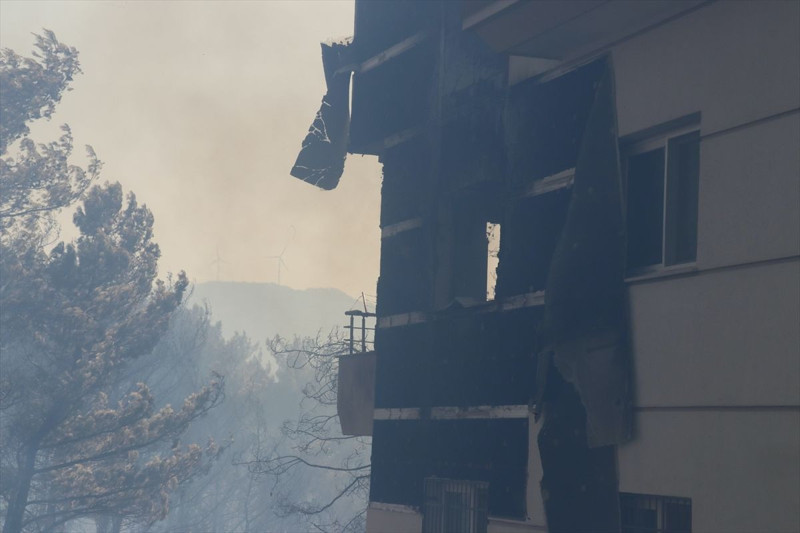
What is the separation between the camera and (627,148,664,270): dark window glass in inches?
344

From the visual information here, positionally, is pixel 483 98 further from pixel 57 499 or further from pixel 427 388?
pixel 57 499

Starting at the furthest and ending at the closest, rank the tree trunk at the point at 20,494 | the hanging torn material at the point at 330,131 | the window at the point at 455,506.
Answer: the tree trunk at the point at 20,494 → the hanging torn material at the point at 330,131 → the window at the point at 455,506

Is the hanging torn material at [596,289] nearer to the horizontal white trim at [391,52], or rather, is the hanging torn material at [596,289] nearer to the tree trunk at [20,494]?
the horizontal white trim at [391,52]

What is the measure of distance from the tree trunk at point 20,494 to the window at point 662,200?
28259 millimetres

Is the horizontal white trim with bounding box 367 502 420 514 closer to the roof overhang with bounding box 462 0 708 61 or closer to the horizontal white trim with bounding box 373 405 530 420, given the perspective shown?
the horizontal white trim with bounding box 373 405 530 420

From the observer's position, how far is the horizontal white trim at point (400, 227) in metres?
12.4

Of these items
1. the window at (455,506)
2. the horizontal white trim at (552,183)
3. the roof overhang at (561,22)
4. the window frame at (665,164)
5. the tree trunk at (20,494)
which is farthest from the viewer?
the tree trunk at (20,494)

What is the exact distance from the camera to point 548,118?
10.1 metres

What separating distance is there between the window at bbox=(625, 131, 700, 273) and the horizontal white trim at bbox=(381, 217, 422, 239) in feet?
12.3

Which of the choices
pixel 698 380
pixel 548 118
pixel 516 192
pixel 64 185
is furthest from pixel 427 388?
pixel 64 185

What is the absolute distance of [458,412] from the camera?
10977 millimetres

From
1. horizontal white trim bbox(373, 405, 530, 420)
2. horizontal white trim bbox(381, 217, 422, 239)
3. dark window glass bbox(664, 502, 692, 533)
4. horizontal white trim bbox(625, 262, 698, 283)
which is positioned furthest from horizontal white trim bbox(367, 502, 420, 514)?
horizontal white trim bbox(625, 262, 698, 283)

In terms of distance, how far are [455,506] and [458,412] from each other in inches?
39.0

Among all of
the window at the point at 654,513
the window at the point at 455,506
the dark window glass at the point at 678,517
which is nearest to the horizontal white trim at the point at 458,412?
the window at the point at 455,506
